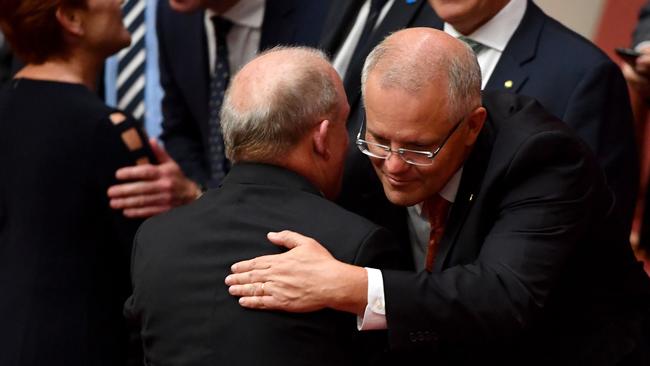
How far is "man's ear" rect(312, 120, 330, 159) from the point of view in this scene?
229 centimetres

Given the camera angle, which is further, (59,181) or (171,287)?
(59,181)

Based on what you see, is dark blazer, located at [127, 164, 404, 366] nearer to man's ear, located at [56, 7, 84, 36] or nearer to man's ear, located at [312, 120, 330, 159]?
man's ear, located at [312, 120, 330, 159]

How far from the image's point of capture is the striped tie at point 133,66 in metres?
4.76

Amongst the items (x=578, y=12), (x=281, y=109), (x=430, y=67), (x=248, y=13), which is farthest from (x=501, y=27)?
(x=578, y=12)

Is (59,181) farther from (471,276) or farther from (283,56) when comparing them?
(471,276)

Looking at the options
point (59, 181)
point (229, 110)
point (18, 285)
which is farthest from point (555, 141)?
point (18, 285)

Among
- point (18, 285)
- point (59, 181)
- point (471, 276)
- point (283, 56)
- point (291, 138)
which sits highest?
point (283, 56)

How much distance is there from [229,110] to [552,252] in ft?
2.37

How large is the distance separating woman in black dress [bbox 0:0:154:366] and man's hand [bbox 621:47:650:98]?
1.43 meters

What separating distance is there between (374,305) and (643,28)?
1.70 meters

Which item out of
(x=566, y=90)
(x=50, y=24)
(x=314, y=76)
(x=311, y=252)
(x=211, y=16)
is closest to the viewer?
(x=311, y=252)

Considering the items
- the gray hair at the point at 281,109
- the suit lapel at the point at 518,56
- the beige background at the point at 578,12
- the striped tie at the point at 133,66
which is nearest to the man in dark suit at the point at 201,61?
the striped tie at the point at 133,66

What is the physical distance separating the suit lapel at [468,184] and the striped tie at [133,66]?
8.62 ft

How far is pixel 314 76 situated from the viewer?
2.27 m
